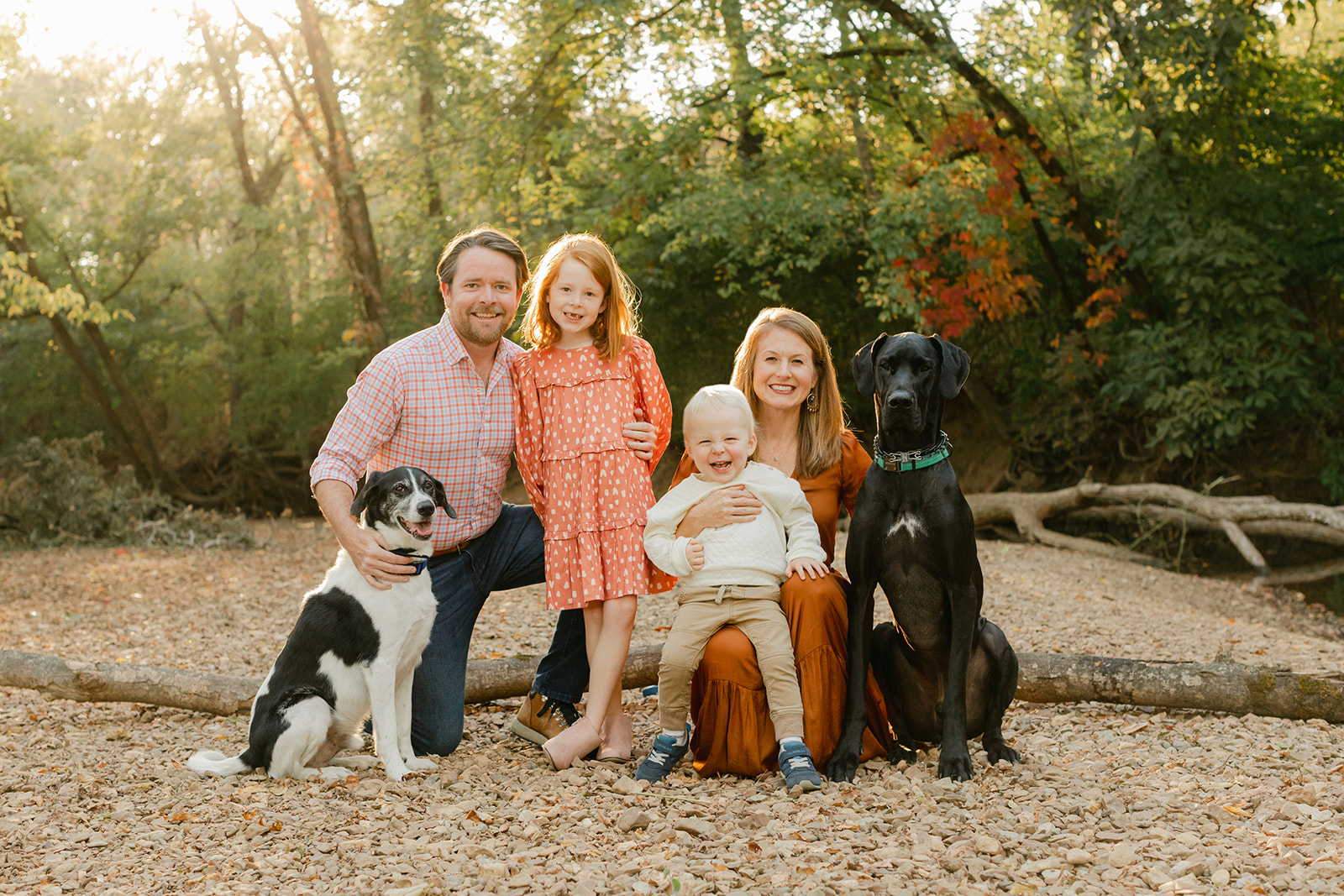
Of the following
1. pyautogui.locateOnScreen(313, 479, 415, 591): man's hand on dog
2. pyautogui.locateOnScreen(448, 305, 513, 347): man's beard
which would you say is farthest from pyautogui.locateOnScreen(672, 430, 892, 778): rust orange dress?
pyautogui.locateOnScreen(448, 305, 513, 347): man's beard

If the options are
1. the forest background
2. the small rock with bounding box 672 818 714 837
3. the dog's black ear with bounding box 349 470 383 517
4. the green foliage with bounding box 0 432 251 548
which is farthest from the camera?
the green foliage with bounding box 0 432 251 548

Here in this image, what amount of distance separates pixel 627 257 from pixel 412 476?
29.7 ft

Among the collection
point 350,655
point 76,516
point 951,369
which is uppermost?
point 951,369

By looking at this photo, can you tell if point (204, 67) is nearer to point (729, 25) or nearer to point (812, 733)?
point (729, 25)

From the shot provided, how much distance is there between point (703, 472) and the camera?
367 cm

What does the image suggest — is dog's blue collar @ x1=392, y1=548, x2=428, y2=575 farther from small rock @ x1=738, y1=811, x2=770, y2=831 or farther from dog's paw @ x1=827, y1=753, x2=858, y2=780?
dog's paw @ x1=827, y1=753, x2=858, y2=780

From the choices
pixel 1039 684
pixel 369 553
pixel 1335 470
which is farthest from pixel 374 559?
pixel 1335 470

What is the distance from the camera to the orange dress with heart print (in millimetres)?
3709

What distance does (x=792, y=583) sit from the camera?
11.5ft

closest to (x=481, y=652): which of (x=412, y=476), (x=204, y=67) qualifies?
(x=412, y=476)

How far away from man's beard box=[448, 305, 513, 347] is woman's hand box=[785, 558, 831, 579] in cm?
149

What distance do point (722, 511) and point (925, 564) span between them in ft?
2.38

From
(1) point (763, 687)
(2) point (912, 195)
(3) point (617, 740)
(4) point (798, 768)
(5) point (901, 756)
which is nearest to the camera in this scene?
(4) point (798, 768)

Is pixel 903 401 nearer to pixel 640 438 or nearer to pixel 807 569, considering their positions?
pixel 807 569
